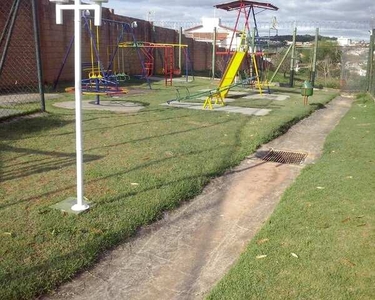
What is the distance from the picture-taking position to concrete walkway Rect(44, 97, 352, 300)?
8.80 ft

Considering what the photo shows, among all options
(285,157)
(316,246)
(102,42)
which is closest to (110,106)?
(285,157)

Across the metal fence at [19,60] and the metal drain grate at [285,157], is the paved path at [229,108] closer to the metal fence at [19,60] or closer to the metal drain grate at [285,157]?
the metal drain grate at [285,157]

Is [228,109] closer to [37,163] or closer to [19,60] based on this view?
[37,163]

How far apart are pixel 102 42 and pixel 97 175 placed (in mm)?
15001

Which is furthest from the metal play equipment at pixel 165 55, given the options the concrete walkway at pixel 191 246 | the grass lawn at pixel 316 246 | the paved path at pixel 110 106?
the grass lawn at pixel 316 246

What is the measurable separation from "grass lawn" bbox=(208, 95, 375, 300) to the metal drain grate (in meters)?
0.82

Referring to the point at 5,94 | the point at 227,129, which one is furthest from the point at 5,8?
the point at 227,129

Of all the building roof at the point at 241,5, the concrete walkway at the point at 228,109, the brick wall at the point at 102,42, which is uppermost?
the building roof at the point at 241,5

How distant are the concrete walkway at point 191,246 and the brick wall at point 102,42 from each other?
37.0 ft

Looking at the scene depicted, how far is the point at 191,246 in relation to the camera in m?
3.29

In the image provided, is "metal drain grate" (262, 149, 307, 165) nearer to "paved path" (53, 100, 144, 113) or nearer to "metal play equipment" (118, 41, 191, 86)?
"paved path" (53, 100, 144, 113)

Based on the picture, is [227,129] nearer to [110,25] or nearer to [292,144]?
[292,144]

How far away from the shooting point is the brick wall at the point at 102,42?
14094 mm

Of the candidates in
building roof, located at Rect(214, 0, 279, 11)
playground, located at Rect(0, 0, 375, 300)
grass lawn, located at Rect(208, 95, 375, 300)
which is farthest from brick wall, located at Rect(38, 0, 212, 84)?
grass lawn, located at Rect(208, 95, 375, 300)
